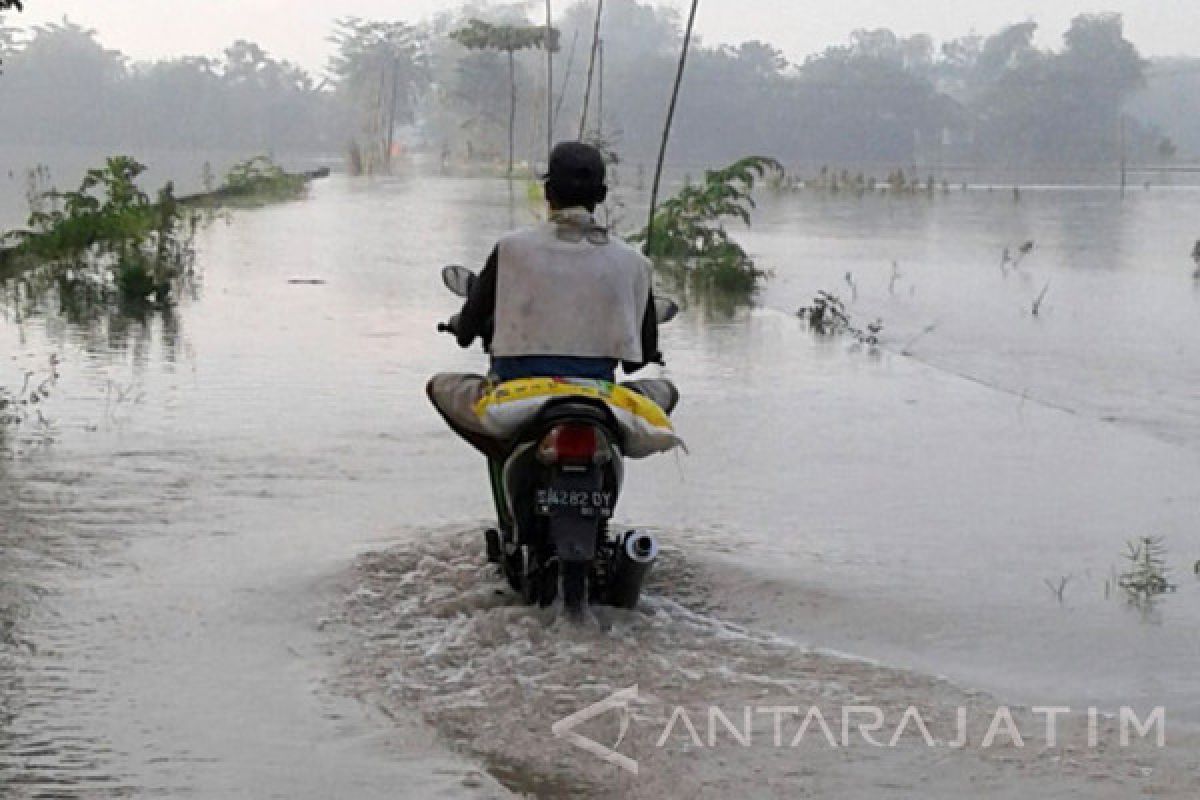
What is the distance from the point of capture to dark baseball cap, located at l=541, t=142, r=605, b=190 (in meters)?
6.16

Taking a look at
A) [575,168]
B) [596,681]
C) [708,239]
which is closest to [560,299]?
[575,168]

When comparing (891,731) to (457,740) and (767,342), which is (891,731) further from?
(767,342)

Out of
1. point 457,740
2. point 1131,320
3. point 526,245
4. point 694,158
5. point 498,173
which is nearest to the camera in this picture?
point 457,740

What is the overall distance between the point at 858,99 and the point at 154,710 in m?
137

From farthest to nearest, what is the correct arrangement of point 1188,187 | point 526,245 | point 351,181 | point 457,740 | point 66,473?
point 1188,187 → point 351,181 → point 66,473 → point 526,245 → point 457,740

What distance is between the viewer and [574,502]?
5.71 m

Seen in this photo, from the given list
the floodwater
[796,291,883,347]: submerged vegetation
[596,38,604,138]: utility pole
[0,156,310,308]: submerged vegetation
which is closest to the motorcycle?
the floodwater

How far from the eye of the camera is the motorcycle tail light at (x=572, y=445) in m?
5.63

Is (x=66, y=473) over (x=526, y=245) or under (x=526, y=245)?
under

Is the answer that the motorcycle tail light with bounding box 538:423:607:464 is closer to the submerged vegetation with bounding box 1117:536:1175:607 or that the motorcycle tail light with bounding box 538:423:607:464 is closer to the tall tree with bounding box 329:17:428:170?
the submerged vegetation with bounding box 1117:536:1175:607

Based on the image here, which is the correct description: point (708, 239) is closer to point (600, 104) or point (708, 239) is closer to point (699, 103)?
point (600, 104)

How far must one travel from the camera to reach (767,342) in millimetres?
14594

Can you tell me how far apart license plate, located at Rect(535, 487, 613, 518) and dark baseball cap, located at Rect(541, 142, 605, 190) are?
1.03 m

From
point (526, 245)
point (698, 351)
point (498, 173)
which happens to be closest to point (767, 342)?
point (698, 351)
